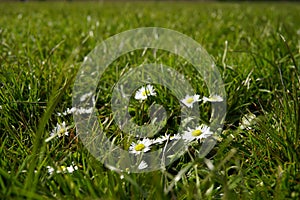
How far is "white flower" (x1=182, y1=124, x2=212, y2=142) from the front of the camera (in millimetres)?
1091

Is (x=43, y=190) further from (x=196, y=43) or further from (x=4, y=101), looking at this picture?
(x=196, y=43)

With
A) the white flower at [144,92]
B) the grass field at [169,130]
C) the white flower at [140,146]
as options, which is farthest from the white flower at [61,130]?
the white flower at [144,92]

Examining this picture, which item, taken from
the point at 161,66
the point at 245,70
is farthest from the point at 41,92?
the point at 245,70

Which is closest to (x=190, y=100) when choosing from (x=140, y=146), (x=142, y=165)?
(x=140, y=146)

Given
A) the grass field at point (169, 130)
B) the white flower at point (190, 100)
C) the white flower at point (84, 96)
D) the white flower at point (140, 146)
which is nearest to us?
the grass field at point (169, 130)

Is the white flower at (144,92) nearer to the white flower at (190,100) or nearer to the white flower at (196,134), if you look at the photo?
the white flower at (190,100)

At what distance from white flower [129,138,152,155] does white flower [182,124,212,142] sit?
0.36 ft

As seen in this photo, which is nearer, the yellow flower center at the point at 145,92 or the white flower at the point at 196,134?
the white flower at the point at 196,134

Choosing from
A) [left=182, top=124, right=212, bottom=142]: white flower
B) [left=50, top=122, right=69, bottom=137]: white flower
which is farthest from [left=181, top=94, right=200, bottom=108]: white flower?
[left=50, top=122, right=69, bottom=137]: white flower

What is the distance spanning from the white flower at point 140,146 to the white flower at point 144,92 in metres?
A: 0.30

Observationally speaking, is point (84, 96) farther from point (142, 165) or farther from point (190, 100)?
point (142, 165)

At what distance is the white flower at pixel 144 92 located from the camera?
136 cm

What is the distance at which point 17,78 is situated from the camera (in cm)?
138

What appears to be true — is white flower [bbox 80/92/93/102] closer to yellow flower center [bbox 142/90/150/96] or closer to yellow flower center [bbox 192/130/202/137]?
yellow flower center [bbox 142/90/150/96]
